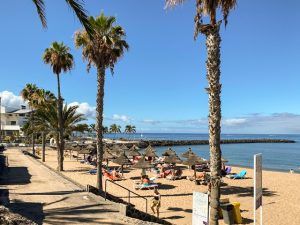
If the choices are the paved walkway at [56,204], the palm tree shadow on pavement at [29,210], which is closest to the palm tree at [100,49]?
the paved walkway at [56,204]

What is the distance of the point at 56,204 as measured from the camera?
14.0 metres

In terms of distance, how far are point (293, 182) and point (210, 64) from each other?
2445cm

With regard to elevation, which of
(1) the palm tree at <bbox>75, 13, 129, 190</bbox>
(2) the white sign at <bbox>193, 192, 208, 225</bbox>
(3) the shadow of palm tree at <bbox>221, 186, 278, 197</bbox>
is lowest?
(3) the shadow of palm tree at <bbox>221, 186, 278, 197</bbox>

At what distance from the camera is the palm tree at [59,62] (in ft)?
106

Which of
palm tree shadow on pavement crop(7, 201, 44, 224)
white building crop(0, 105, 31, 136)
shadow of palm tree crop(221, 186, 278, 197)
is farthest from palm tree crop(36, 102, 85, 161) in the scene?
white building crop(0, 105, 31, 136)

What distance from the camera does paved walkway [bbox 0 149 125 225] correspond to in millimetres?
11594

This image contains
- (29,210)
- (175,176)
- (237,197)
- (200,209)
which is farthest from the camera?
(175,176)

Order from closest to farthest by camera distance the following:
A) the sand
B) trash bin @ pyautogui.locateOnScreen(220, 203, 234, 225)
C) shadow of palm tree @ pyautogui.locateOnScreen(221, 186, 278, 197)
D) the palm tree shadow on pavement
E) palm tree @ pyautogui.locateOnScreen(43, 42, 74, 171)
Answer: the palm tree shadow on pavement
trash bin @ pyautogui.locateOnScreen(220, 203, 234, 225)
the sand
shadow of palm tree @ pyautogui.locateOnScreen(221, 186, 278, 197)
palm tree @ pyautogui.locateOnScreen(43, 42, 74, 171)

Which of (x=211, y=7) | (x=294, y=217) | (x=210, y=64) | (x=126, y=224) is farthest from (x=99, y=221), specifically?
(x=294, y=217)

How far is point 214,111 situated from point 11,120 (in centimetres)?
10097

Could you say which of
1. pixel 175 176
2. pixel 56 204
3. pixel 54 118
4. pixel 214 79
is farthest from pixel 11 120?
pixel 214 79

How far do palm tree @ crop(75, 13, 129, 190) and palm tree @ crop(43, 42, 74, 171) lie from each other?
12.4 m

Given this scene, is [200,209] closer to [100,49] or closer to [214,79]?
[214,79]

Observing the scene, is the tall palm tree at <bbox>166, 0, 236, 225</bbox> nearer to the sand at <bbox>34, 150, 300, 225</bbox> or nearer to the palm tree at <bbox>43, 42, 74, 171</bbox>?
the sand at <bbox>34, 150, 300, 225</bbox>
